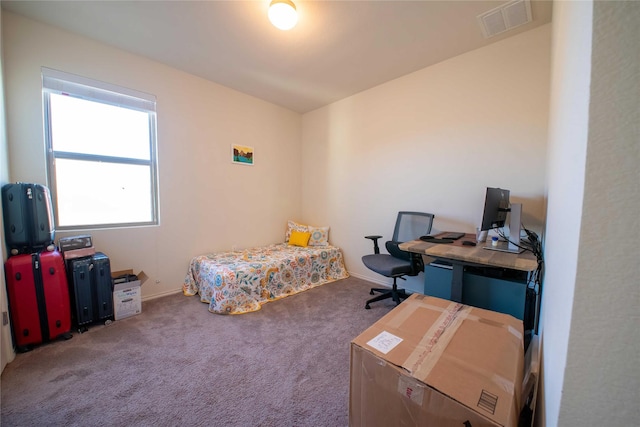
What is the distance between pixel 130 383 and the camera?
156 cm

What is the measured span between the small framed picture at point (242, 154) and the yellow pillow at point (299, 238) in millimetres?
1369

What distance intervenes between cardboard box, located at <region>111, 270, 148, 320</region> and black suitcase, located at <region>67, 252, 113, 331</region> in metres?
0.04

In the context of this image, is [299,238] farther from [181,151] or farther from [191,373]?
[191,373]

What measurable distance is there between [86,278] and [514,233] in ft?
12.3

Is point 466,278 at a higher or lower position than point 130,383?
higher

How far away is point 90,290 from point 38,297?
0.32 m

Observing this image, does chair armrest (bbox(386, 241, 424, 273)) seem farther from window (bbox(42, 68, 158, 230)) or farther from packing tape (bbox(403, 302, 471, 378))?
window (bbox(42, 68, 158, 230))

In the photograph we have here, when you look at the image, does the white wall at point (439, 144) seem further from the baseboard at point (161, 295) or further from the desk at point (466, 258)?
the baseboard at point (161, 295)

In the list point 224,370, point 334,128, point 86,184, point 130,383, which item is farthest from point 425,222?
point 86,184

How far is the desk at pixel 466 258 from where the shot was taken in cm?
145

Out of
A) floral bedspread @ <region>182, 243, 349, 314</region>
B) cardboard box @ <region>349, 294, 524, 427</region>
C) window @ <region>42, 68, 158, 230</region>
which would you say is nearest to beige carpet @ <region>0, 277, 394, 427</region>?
floral bedspread @ <region>182, 243, 349, 314</region>

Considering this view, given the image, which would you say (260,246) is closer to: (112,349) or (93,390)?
(112,349)

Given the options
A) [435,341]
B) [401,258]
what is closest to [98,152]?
[435,341]

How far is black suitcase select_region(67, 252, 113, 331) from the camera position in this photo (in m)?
2.10
